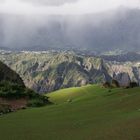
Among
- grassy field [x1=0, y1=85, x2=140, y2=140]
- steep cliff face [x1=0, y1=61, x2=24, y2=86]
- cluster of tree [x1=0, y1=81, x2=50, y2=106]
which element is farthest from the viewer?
steep cliff face [x1=0, y1=61, x2=24, y2=86]

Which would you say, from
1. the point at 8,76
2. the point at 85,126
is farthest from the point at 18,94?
the point at 85,126

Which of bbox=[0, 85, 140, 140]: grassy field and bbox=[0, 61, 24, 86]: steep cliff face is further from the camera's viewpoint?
bbox=[0, 61, 24, 86]: steep cliff face

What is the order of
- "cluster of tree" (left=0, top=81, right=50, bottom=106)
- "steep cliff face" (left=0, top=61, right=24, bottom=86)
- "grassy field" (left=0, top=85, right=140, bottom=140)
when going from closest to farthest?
"grassy field" (left=0, top=85, right=140, bottom=140), "cluster of tree" (left=0, top=81, right=50, bottom=106), "steep cliff face" (left=0, top=61, right=24, bottom=86)

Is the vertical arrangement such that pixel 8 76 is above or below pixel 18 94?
below

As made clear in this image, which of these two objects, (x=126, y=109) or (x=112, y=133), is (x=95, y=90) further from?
(x=112, y=133)

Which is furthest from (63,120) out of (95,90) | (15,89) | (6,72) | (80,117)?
(6,72)

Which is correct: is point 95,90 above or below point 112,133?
below

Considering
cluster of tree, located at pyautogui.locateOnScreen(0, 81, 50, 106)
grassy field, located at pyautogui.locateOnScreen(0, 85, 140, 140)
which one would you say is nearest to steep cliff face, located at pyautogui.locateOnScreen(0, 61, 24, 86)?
cluster of tree, located at pyautogui.locateOnScreen(0, 81, 50, 106)

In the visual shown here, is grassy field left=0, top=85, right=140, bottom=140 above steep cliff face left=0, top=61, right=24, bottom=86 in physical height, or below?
above

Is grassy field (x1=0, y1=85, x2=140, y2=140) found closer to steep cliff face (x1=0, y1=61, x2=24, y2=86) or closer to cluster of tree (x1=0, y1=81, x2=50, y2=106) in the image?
cluster of tree (x1=0, y1=81, x2=50, y2=106)

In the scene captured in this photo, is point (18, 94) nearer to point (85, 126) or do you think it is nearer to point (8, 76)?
point (8, 76)

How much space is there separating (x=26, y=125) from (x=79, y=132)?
8.20 metres

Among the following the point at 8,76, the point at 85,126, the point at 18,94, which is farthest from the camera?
the point at 8,76

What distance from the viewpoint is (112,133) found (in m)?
35.8
